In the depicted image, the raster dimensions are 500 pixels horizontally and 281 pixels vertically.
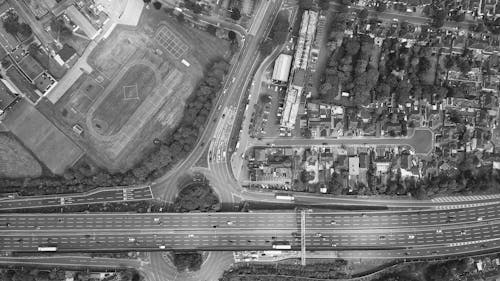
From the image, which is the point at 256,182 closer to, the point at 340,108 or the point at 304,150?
the point at 304,150

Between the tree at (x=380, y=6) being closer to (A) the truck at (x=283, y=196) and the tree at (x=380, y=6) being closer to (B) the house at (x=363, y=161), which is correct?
(B) the house at (x=363, y=161)

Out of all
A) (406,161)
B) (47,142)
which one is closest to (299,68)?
(406,161)

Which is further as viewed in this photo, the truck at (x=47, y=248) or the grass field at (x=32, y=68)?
the truck at (x=47, y=248)

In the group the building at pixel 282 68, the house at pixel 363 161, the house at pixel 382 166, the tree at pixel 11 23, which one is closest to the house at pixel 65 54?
the tree at pixel 11 23

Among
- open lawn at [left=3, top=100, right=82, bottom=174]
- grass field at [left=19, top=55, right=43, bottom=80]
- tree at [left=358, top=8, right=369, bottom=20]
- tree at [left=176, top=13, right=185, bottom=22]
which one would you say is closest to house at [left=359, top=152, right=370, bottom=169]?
tree at [left=358, top=8, right=369, bottom=20]

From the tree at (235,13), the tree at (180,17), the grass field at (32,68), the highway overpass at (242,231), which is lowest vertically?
the highway overpass at (242,231)

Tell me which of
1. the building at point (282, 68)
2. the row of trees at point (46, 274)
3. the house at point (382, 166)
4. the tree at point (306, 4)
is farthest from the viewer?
the house at point (382, 166)
